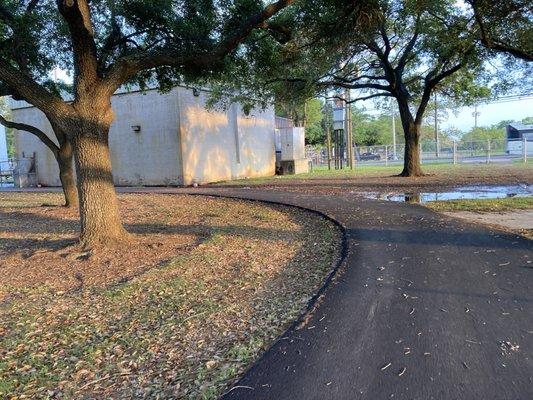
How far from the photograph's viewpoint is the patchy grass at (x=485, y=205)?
35.4 ft

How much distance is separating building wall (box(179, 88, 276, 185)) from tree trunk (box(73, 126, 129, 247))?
1426 centimetres

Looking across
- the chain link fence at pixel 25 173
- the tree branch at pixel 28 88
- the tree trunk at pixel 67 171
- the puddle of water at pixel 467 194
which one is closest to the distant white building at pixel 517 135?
the puddle of water at pixel 467 194

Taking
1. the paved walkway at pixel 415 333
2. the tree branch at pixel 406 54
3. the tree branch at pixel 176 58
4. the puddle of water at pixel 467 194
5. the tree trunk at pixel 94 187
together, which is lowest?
the paved walkway at pixel 415 333

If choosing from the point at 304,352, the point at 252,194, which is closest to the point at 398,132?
the point at 252,194

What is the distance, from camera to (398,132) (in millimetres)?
84188

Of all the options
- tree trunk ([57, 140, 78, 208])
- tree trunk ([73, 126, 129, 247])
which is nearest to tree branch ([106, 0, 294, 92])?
tree trunk ([73, 126, 129, 247])

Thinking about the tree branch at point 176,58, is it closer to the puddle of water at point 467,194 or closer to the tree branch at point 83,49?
the tree branch at point 83,49

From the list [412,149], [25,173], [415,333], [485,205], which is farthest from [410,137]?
[25,173]

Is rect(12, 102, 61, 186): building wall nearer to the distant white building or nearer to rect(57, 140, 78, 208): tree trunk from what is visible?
rect(57, 140, 78, 208): tree trunk

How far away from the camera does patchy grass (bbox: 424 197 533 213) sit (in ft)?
35.4

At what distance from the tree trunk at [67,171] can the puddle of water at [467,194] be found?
29.5 feet

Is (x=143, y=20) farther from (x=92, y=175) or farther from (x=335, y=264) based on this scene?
(x=335, y=264)

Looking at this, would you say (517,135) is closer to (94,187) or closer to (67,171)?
(67,171)

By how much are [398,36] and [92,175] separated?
51.4 ft
